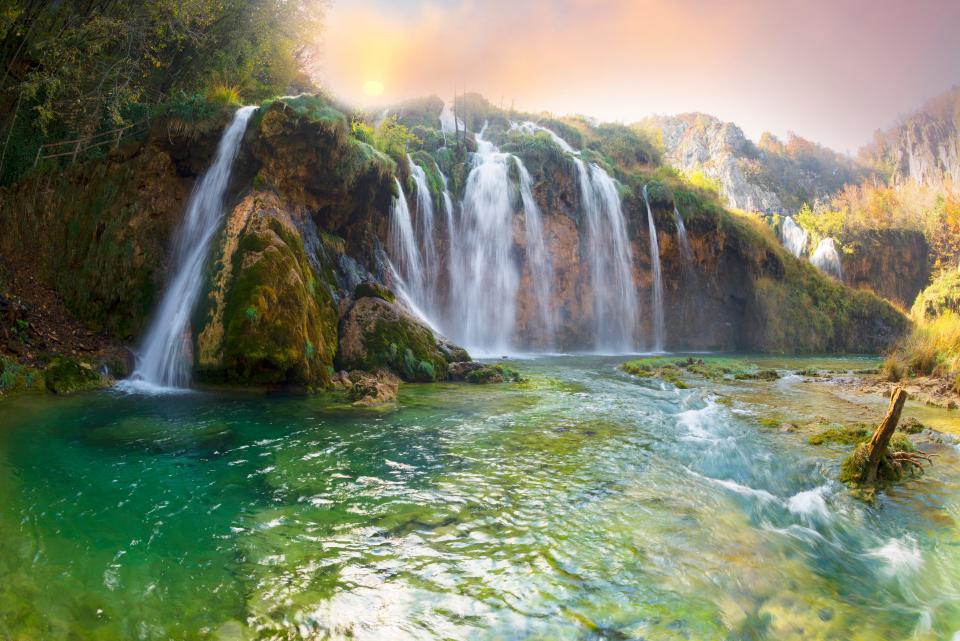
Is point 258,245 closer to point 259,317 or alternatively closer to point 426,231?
point 259,317

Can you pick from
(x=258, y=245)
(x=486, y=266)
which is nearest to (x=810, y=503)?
(x=258, y=245)

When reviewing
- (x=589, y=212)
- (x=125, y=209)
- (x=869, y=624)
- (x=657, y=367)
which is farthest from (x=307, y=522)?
(x=589, y=212)

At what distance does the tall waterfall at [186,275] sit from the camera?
9148mm

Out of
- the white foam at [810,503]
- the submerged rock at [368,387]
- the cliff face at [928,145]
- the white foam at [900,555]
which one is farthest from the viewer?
the cliff face at [928,145]

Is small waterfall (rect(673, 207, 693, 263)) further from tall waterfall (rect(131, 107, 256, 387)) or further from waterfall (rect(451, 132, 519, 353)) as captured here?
tall waterfall (rect(131, 107, 256, 387))

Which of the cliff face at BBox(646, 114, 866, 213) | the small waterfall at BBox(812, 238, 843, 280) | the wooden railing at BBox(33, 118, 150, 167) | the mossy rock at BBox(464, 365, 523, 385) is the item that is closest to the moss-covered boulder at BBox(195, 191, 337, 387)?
the mossy rock at BBox(464, 365, 523, 385)

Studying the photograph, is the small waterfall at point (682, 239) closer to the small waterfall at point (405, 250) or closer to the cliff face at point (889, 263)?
the small waterfall at point (405, 250)

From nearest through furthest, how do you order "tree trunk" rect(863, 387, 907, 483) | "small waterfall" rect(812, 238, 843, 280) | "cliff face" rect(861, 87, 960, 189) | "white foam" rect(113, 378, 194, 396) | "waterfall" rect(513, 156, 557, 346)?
"tree trunk" rect(863, 387, 907, 483), "white foam" rect(113, 378, 194, 396), "waterfall" rect(513, 156, 557, 346), "small waterfall" rect(812, 238, 843, 280), "cliff face" rect(861, 87, 960, 189)

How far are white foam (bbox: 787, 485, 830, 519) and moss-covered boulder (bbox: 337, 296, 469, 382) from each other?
289 inches

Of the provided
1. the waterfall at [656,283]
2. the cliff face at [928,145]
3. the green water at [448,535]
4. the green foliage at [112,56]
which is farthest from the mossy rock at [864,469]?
the cliff face at [928,145]

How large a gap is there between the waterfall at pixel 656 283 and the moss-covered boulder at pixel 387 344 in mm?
17656

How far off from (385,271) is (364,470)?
10289 millimetres

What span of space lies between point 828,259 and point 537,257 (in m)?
26.0

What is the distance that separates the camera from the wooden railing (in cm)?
1159
